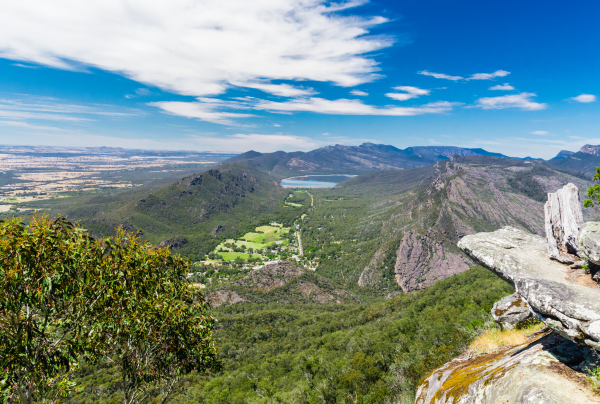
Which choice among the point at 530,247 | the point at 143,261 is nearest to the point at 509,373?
the point at 530,247

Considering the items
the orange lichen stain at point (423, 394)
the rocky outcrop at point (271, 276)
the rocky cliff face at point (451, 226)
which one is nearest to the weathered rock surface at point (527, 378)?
the orange lichen stain at point (423, 394)

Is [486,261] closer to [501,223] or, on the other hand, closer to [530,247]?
[530,247]

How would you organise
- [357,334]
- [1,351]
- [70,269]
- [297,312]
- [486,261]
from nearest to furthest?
1. [1,351]
2. [70,269]
3. [486,261]
4. [357,334]
5. [297,312]

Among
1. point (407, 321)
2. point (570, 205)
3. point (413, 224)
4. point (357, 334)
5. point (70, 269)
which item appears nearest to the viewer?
point (70, 269)

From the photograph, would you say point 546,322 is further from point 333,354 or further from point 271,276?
point 271,276

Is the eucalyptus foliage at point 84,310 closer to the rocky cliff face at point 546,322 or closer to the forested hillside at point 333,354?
the forested hillside at point 333,354

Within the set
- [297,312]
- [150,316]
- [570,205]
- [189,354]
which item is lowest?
[297,312]

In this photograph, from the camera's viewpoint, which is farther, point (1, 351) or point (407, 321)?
point (407, 321)

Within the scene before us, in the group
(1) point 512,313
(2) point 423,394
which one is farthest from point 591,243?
(2) point 423,394
